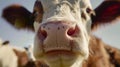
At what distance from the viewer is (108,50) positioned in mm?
6379

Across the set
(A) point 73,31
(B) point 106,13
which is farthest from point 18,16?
(A) point 73,31

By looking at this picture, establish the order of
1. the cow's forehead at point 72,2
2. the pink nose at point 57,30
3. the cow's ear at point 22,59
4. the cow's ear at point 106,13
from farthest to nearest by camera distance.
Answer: the cow's ear at point 22,59 < the cow's ear at point 106,13 < the cow's forehead at point 72,2 < the pink nose at point 57,30

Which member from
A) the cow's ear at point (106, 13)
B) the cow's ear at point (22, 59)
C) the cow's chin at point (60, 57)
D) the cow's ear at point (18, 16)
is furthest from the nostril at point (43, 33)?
the cow's ear at point (22, 59)

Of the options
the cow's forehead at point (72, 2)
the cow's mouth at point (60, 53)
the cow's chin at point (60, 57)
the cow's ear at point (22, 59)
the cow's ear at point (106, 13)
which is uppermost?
the cow's forehead at point (72, 2)

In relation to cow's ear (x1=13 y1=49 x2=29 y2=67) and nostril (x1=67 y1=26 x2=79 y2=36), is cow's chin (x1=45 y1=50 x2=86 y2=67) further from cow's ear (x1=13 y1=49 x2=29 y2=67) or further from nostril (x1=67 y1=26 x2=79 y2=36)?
cow's ear (x1=13 y1=49 x2=29 y2=67)

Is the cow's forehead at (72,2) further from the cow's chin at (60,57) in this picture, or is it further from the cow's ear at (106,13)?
the cow's chin at (60,57)

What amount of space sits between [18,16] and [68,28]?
2298 millimetres

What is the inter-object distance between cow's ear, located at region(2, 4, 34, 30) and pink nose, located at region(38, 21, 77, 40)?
195 centimetres

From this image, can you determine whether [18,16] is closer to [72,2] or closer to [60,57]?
[72,2]

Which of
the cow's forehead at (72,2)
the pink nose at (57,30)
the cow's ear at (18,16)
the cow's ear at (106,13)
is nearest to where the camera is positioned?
the pink nose at (57,30)

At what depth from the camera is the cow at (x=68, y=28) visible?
4.01m

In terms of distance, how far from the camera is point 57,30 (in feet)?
13.1

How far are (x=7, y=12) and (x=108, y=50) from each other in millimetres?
1998

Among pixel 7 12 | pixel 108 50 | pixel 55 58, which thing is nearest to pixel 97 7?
pixel 108 50
